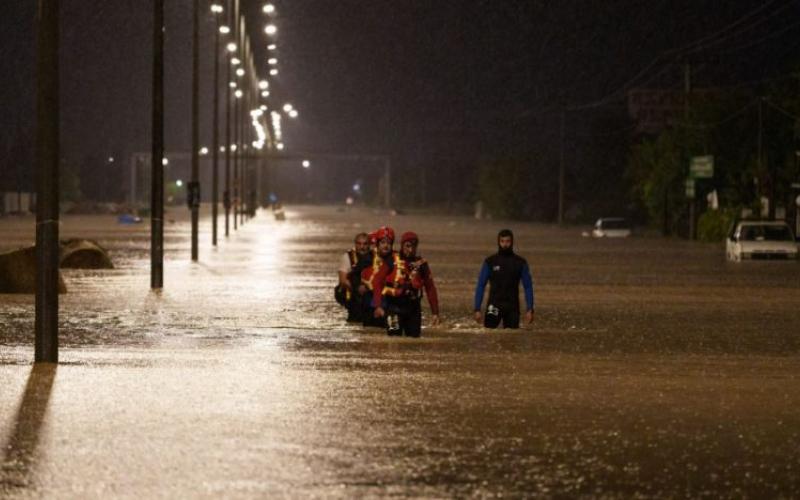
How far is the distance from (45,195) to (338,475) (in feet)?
25.3

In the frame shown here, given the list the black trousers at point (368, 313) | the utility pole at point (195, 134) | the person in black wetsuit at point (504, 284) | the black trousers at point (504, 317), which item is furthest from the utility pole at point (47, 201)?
the utility pole at point (195, 134)

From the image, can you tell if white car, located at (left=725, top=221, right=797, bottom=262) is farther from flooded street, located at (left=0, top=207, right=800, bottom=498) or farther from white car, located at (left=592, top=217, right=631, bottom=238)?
white car, located at (left=592, top=217, right=631, bottom=238)

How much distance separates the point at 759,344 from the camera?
65.7 feet

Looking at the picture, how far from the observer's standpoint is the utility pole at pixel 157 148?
30781 millimetres

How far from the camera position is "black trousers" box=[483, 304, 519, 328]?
21234mm

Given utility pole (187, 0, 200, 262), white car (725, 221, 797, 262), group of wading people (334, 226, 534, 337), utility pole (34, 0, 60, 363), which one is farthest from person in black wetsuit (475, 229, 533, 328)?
white car (725, 221, 797, 262)

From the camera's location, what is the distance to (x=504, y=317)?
70.3ft

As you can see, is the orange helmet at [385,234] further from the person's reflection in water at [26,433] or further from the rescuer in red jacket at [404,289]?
the person's reflection in water at [26,433]

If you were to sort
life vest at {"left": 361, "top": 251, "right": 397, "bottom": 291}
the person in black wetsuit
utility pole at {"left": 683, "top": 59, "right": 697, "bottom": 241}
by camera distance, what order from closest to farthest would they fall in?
the person in black wetsuit
life vest at {"left": 361, "top": 251, "right": 397, "bottom": 291}
utility pole at {"left": 683, "top": 59, "right": 697, "bottom": 241}

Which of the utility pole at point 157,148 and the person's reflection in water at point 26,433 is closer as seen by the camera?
the person's reflection in water at point 26,433

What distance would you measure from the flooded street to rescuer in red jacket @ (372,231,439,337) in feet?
1.20

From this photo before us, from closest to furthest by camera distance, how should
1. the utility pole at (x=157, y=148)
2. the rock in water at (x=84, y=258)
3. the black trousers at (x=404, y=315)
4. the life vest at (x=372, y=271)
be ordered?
1. the black trousers at (x=404, y=315)
2. the life vest at (x=372, y=271)
3. the utility pole at (x=157, y=148)
4. the rock in water at (x=84, y=258)

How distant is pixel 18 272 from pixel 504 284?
11.4 meters

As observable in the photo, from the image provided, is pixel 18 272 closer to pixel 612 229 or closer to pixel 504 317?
pixel 504 317
